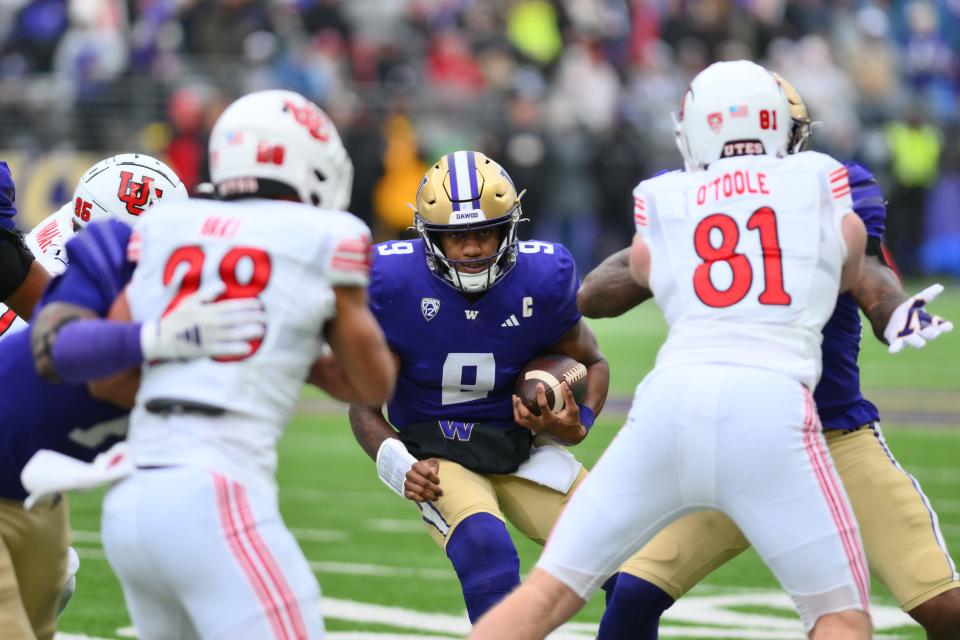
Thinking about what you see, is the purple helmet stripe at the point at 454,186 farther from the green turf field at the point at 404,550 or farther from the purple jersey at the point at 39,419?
the green turf field at the point at 404,550

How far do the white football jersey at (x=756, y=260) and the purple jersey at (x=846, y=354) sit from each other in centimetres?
69

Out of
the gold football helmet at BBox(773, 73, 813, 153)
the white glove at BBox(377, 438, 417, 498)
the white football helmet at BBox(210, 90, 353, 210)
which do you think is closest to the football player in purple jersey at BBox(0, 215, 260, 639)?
the white football helmet at BBox(210, 90, 353, 210)

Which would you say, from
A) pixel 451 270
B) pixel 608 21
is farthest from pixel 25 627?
pixel 608 21

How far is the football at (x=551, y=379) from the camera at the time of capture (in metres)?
5.25

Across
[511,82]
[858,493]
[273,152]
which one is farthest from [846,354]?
[511,82]

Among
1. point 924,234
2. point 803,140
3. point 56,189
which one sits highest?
Result: point 803,140

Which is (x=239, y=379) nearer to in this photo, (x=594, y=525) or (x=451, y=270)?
(x=594, y=525)

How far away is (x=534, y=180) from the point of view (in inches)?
776

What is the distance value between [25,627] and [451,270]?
1.88 meters

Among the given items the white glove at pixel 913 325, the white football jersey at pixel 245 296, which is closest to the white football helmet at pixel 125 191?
the white football jersey at pixel 245 296

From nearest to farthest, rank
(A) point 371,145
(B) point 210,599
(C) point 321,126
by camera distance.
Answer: (B) point 210,599 < (C) point 321,126 < (A) point 371,145

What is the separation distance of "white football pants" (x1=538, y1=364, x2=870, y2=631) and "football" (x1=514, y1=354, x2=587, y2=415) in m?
1.06

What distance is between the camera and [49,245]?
206 inches

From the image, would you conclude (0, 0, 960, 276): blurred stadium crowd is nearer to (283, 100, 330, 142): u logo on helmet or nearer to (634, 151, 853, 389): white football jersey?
(634, 151, 853, 389): white football jersey
